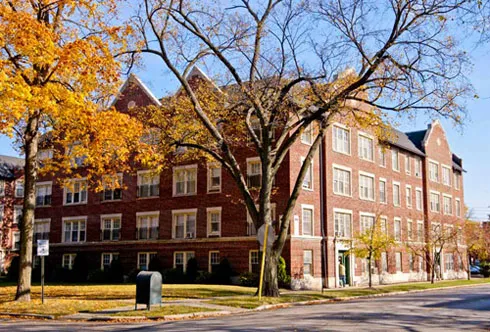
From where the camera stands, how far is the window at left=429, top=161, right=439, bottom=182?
53.2 m

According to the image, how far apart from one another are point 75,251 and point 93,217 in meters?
3.15

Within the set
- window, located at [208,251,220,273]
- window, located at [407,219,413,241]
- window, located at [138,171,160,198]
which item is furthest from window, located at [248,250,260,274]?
window, located at [407,219,413,241]

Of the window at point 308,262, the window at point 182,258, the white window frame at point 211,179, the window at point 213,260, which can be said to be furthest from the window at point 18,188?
the window at point 308,262

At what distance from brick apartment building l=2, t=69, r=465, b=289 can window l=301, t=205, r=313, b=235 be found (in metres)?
0.06

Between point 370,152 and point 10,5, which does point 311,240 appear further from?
point 10,5

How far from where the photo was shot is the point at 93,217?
45094mm

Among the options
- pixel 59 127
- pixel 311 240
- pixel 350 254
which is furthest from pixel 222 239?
pixel 59 127

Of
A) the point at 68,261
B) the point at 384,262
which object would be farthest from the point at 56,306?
the point at 384,262

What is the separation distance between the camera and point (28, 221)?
20.9m

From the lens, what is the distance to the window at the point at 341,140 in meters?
39.6

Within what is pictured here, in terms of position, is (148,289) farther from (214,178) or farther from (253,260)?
(214,178)

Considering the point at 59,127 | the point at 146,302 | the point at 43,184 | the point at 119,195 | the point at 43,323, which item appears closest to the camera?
the point at 43,323

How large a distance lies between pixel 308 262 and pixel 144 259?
41.4 feet

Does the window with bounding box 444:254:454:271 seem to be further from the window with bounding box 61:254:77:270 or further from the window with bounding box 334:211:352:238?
the window with bounding box 61:254:77:270
